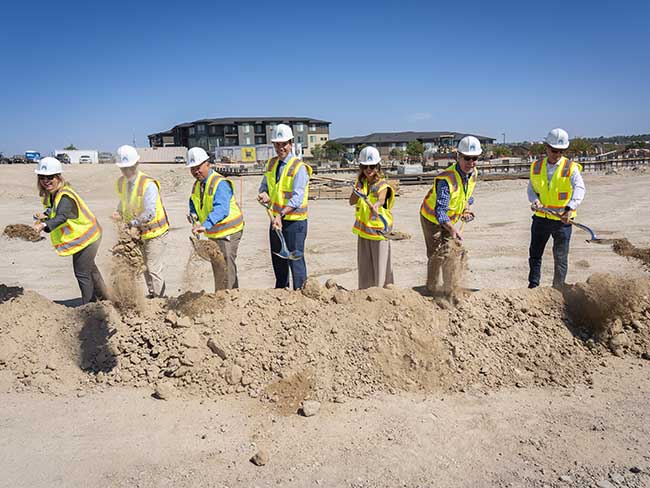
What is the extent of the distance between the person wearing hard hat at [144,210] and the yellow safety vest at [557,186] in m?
3.84

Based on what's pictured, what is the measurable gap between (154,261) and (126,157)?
1.06 meters

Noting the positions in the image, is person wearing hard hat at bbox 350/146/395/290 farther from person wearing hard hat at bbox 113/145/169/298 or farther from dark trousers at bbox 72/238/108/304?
dark trousers at bbox 72/238/108/304

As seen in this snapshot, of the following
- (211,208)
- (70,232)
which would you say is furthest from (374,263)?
(70,232)

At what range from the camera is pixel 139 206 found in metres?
4.98

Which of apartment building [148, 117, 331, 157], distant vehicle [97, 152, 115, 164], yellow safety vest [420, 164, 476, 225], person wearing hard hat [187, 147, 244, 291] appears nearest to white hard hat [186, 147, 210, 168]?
person wearing hard hat [187, 147, 244, 291]

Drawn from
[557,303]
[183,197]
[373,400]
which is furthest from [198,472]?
[183,197]

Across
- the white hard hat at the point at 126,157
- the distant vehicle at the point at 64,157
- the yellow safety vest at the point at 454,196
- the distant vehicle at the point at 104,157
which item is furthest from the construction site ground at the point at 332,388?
the distant vehicle at the point at 104,157

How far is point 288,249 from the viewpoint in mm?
5223

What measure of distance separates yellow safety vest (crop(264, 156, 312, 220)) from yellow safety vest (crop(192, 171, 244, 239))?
1.35 ft

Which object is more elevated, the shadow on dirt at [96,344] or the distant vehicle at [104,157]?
the distant vehicle at [104,157]

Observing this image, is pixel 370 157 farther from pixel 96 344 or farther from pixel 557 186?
pixel 96 344

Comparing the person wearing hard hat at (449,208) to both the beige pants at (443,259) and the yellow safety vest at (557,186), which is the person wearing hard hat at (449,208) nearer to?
the beige pants at (443,259)

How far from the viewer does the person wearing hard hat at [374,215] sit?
4.88 meters

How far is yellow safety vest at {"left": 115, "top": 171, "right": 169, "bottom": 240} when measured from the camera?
4.94 meters
